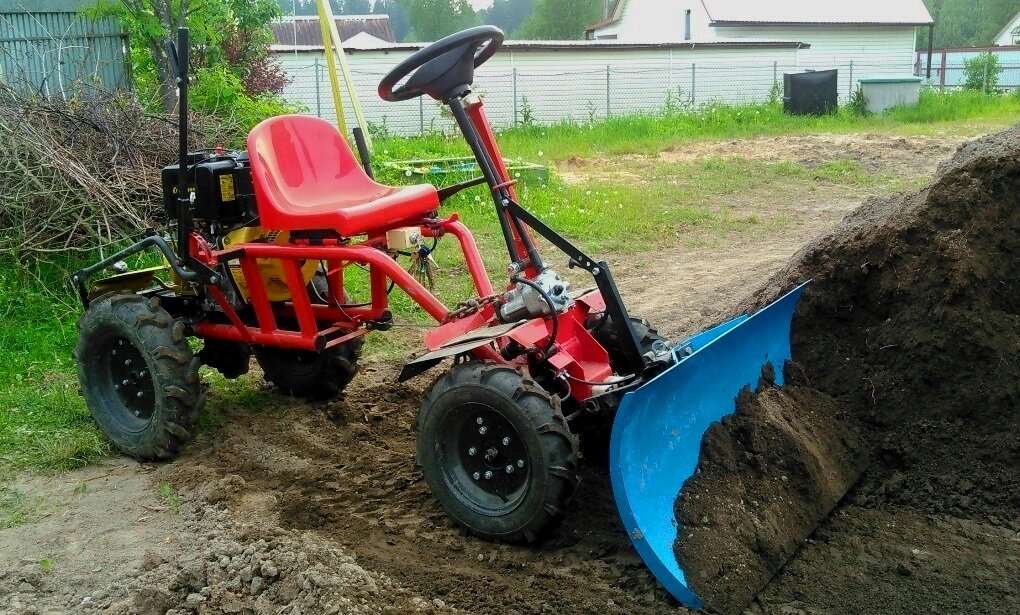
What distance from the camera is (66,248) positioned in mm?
7336

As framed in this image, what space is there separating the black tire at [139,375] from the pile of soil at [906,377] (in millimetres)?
2494

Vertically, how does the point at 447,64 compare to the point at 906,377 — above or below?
above

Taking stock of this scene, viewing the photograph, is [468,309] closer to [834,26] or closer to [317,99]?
[317,99]

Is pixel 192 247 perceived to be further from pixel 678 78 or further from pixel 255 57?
pixel 678 78

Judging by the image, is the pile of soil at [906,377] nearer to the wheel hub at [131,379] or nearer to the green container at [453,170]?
the wheel hub at [131,379]

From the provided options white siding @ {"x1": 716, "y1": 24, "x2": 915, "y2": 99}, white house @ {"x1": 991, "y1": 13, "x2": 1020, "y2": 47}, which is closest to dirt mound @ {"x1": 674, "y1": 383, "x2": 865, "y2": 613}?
white siding @ {"x1": 716, "y1": 24, "x2": 915, "y2": 99}

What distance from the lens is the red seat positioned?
4.25 meters

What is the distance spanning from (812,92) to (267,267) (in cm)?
1809

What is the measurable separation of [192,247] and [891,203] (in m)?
3.51

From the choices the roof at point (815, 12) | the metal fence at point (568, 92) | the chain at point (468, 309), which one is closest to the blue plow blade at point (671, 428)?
the chain at point (468, 309)

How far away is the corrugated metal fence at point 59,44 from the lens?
10.1 m

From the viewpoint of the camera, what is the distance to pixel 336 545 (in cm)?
387

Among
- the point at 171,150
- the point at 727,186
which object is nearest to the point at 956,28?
the point at 727,186

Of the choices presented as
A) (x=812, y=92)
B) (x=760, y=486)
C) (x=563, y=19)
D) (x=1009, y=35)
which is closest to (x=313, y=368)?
(x=760, y=486)
